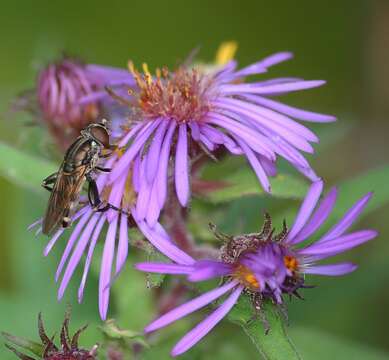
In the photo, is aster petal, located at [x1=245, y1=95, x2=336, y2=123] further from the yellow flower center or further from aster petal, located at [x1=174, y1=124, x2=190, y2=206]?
aster petal, located at [x1=174, y1=124, x2=190, y2=206]

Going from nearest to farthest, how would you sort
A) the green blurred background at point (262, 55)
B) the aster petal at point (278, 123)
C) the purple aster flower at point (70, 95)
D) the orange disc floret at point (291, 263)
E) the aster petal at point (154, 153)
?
the orange disc floret at point (291, 263) < the aster petal at point (154, 153) < the aster petal at point (278, 123) < the purple aster flower at point (70, 95) < the green blurred background at point (262, 55)

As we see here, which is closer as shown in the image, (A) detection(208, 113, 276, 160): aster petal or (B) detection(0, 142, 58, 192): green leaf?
(A) detection(208, 113, 276, 160): aster petal

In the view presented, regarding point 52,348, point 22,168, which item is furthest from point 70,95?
point 52,348

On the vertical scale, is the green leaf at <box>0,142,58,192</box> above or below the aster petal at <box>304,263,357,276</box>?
below

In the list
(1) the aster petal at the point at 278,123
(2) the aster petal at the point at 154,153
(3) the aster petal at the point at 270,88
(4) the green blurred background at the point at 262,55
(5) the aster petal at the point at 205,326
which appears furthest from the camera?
(4) the green blurred background at the point at 262,55

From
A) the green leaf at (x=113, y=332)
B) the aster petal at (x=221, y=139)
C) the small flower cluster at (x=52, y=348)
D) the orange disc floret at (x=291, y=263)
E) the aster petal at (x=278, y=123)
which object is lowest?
the small flower cluster at (x=52, y=348)

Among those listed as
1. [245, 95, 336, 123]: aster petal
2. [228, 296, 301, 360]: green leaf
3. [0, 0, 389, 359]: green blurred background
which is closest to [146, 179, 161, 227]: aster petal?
[228, 296, 301, 360]: green leaf

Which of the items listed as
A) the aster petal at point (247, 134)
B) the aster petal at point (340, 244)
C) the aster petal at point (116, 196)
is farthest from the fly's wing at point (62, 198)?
the aster petal at point (340, 244)

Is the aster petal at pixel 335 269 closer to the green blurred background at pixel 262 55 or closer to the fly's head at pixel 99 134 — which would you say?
the fly's head at pixel 99 134
